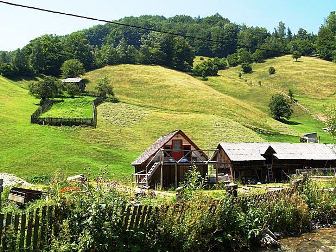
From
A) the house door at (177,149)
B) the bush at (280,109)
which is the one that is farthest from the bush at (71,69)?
the house door at (177,149)

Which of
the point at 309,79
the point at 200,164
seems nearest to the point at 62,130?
the point at 200,164

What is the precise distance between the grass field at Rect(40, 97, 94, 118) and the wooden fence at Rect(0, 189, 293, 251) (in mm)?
63654

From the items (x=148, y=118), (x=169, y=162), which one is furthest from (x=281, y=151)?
(x=148, y=118)

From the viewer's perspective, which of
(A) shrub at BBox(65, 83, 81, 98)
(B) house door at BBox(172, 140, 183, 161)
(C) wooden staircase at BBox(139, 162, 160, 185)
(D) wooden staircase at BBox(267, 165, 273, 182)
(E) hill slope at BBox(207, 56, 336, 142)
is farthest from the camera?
(E) hill slope at BBox(207, 56, 336, 142)

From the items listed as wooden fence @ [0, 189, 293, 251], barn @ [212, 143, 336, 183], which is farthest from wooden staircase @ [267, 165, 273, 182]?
wooden fence @ [0, 189, 293, 251]

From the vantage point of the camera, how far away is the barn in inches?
1966

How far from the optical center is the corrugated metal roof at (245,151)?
162 feet

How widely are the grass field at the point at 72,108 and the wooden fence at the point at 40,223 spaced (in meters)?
63.7

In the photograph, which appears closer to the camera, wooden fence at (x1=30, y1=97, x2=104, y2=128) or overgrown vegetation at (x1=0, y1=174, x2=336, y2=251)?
overgrown vegetation at (x1=0, y1=174, x2=336, y2=251)

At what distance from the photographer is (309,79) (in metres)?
135

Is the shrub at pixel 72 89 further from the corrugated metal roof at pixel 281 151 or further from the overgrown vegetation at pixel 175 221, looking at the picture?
the overgrown vegetation at pixel 175 221

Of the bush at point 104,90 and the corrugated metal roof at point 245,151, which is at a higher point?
the bush at point 104,90

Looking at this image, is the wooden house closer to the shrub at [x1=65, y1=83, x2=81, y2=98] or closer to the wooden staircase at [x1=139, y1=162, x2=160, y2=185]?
the wooden staircase at [x1=139, y1=162, x2=160, y2=185]

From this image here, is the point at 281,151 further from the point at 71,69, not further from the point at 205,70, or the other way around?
the point at 205,70
